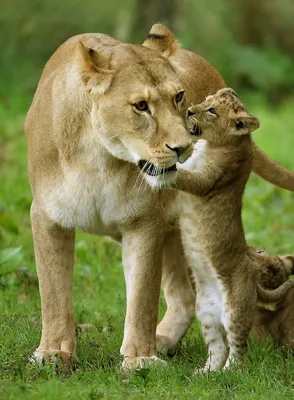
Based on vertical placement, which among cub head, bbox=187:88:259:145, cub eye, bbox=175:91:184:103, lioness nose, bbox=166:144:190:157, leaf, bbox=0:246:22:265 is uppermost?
cub eye, bbox=175:91:184:103

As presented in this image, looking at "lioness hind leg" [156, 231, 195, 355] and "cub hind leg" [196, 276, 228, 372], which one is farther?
"lioness hind leg" [156, 231, 195, 355]

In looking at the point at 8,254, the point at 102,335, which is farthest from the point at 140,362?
the point at 8,254

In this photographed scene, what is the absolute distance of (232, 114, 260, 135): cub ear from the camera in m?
5.82

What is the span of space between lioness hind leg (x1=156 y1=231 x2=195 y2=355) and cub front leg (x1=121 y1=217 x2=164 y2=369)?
55 centimetres

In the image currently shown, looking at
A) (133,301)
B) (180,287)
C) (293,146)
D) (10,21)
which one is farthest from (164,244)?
(10,21)

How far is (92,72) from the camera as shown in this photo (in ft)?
17.6

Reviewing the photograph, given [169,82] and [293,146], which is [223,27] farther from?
[169,82]

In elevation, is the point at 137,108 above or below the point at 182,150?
above

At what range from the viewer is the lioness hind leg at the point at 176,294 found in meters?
6.44

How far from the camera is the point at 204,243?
19.2 feet

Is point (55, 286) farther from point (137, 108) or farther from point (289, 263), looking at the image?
point (289, 263)

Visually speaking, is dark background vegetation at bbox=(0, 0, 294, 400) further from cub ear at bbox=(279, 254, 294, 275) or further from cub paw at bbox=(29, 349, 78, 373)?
cub ear at bbox=(279, 254, 294, 275)

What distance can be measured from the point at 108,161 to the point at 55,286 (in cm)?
79

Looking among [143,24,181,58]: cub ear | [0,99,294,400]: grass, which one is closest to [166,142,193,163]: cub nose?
[143,24,181,58]: cub ear
